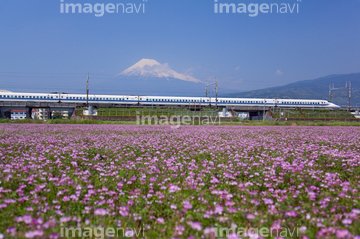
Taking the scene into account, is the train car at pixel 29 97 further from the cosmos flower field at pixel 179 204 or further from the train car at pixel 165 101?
the cosmos flower field at pixel 179 204

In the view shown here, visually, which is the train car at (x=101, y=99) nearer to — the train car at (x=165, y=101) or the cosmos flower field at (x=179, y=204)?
the train car at (x=165, y=101)

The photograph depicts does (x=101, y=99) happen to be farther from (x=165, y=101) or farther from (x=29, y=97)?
(x=29, y=97)

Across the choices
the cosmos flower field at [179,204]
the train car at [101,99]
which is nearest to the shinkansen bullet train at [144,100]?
the train car at [101,99]

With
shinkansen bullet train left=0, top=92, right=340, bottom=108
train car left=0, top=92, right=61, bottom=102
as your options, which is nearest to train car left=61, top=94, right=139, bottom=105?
shinkansen bullet train left=0, top=92, right=340, bottom=108

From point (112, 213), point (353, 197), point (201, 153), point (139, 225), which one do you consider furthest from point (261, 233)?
point (201, 153)

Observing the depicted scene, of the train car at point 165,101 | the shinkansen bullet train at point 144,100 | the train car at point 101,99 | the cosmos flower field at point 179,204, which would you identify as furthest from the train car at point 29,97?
the cosmos flower field at point 179,204

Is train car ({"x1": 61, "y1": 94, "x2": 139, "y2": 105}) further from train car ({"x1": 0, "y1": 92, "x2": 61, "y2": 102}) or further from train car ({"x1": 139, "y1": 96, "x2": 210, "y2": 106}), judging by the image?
train car ({"x1": 0, "y1": 92, "x2": 61, "y2": 102})

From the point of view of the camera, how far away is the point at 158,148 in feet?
24.8

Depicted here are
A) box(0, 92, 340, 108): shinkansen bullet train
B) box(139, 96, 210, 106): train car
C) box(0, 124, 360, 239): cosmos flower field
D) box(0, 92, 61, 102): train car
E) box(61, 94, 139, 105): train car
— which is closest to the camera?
box(0, 124, 360, 239): cosmos flower field

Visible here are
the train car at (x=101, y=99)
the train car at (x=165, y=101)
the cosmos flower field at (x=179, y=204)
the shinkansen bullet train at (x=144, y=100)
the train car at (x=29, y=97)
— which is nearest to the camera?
the cosmos flower field at (x=179, y=204)

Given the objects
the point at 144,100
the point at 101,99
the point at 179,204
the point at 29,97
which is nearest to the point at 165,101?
the point at 144,100

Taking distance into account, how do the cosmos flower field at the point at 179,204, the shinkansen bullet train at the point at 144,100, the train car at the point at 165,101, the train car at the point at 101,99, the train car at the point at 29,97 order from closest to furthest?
the cosmos flower field at the point at 179,204 → the train car at the point at 29,97 → the shinkansen bullet train at the point at 144,100 → the train car at the point at 101,99 → the train car at the point at 165,101

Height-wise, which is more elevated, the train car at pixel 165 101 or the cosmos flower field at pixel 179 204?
the train car at pixel 165 101

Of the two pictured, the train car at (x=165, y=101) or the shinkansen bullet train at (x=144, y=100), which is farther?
the train car at (x=165, y=101)
